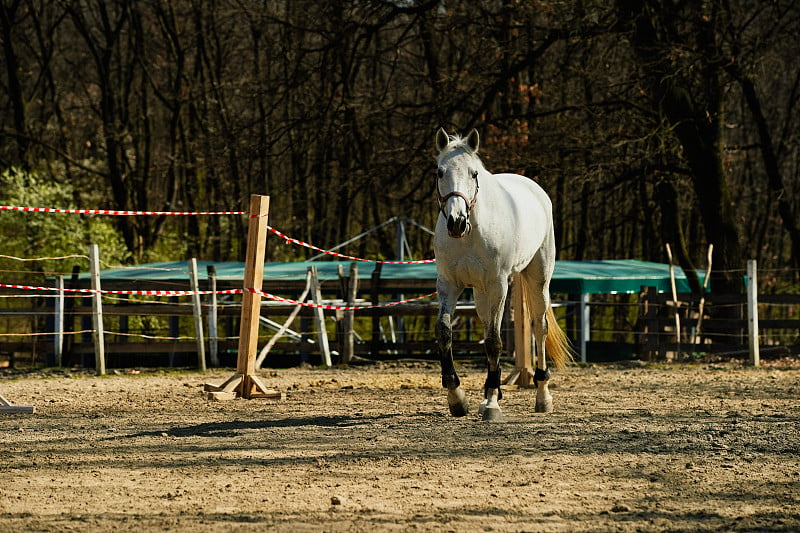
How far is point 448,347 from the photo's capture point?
8844 mm

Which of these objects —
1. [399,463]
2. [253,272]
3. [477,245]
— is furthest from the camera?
[253,272]

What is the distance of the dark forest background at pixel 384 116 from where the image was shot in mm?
18656

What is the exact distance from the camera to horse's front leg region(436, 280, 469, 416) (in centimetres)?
877

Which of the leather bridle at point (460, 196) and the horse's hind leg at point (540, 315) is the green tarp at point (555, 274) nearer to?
the horse's hind leg at point (540, 315)

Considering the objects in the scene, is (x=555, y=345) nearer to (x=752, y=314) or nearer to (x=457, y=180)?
(x=457, y=180)

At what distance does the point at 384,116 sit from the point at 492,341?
1150cm

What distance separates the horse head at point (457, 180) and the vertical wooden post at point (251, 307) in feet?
8.27

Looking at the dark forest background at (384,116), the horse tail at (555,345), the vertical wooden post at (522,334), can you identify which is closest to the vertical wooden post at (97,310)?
the dark forest background at (384,116)

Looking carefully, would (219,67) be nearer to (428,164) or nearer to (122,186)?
(122,186)

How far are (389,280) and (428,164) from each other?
7.90ft

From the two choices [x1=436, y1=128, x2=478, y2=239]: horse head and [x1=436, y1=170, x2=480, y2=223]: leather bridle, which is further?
[x1=436, y1=170, x2=480, y2=223]: leather bridle

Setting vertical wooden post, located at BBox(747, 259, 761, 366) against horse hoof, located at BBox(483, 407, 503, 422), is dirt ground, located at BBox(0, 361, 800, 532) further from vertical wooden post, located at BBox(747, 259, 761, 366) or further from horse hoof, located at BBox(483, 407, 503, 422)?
vertical wooden post, located at BBox(747, 259, 761, 366)

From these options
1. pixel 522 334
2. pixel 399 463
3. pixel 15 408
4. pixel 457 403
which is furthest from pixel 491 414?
pixel 15 408

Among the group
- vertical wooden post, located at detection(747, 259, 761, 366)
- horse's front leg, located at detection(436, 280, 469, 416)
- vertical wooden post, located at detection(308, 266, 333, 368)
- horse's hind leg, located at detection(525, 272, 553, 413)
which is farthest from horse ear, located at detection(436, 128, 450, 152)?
vertical wooden post, located at detection(747, 259, 761, 366)
